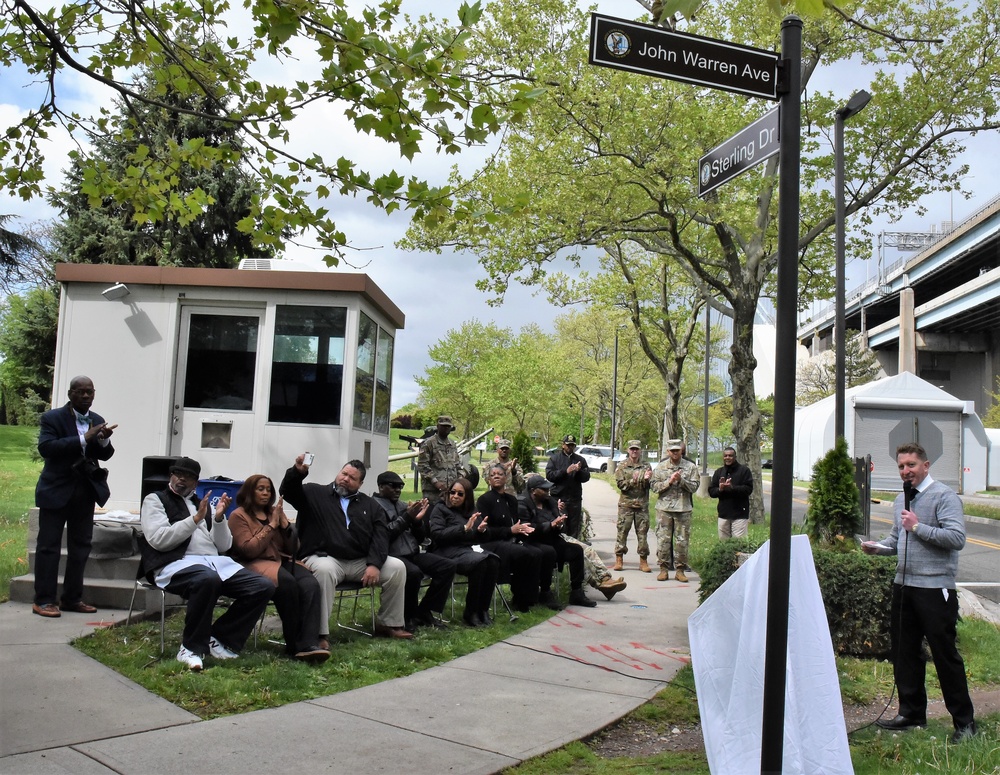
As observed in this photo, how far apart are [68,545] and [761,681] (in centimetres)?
581

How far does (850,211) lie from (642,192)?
16.5 feet

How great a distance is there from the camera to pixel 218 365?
10453 millimetres

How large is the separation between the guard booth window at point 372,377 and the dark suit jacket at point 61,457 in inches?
142

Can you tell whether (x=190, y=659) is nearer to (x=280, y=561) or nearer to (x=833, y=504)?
(x=280, y=561)

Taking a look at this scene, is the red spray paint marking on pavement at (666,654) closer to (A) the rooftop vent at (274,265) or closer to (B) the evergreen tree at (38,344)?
(A) the rooftop vent at (274,265)

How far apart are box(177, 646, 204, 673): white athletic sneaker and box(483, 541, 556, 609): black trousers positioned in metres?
3.67

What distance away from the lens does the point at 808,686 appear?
4.19m

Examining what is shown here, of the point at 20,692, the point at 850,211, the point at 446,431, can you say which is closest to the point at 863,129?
the point at 850,211

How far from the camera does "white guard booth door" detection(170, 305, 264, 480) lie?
10.4m

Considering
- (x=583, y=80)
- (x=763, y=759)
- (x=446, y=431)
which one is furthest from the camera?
(x=583, y=80)

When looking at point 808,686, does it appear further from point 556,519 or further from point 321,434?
point 321,434

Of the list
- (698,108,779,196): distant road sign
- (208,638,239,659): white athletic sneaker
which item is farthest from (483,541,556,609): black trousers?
(698,108,779,196): distant road sign

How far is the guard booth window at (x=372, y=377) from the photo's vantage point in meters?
10.9

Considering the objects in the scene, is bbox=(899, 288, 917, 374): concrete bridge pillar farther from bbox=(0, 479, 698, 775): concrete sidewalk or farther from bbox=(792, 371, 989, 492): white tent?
bbox=(0, 479, 698, 775): concrete sidewalk
